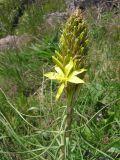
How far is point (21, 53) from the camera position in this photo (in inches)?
235

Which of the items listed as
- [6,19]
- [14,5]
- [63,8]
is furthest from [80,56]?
[14,5]

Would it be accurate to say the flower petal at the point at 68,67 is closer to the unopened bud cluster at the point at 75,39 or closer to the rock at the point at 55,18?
the unopened bud cluster at the point at 75,39

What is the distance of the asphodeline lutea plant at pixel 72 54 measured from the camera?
5.62ft

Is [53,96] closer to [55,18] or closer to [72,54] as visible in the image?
[72,54]

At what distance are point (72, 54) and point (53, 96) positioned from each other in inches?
92.8

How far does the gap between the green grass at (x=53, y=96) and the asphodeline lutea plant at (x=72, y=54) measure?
0.61 m

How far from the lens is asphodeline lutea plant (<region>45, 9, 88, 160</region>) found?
171 centimetres

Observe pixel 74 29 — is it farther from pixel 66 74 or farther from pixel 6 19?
pixel 6 19

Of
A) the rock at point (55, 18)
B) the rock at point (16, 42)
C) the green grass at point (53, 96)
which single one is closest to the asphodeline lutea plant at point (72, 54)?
the green grass at point (53, 96)

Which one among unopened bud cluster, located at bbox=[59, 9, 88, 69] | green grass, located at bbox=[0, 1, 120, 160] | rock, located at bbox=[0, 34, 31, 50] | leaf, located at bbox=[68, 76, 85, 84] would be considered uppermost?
unopened bud cluster, located at bbox=[59, 9, 88, 69]

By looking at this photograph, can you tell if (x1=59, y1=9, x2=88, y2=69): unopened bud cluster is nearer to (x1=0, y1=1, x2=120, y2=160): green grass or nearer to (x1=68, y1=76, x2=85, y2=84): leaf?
(x1=68, y1=76, x2=85, y2=84): leaf

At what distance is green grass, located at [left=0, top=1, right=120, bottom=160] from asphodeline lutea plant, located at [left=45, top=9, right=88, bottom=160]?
0.61m

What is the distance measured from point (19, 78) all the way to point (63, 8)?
13.3ft

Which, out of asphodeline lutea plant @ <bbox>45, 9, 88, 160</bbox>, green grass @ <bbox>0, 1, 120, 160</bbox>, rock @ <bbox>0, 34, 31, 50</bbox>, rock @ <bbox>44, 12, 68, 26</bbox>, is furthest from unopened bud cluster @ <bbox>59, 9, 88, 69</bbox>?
rock @ <bbox>44, 12, 68, 26</bbox>
